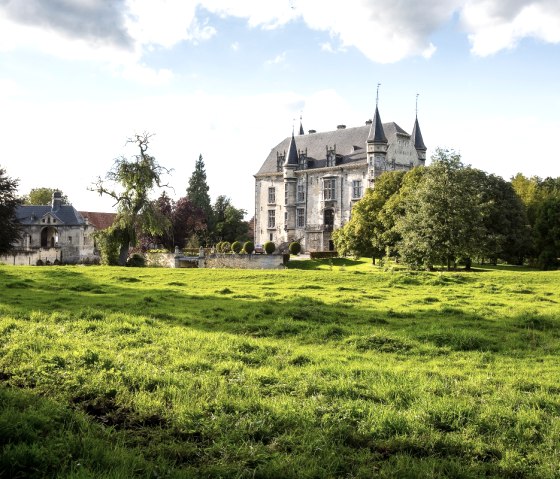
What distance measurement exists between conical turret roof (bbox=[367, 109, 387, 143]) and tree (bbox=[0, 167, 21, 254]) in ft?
124

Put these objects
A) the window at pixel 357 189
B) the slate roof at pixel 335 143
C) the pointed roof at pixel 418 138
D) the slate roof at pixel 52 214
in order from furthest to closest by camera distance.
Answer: the pointed roof at pixel 418 138
the slate roof at pixel 52 214
the slate roof at pixel 335 143
the window at pixel 357 189

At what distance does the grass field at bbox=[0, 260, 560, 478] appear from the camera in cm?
550

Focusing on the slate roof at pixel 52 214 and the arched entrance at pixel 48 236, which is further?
the arched entrance at pixel 48 236

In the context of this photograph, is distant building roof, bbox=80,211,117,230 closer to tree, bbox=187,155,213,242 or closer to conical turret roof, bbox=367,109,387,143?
tree, bbox=187,155,213,242

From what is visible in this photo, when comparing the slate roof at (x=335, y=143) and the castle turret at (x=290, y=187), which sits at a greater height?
the slate roof at (x=335, y=143)

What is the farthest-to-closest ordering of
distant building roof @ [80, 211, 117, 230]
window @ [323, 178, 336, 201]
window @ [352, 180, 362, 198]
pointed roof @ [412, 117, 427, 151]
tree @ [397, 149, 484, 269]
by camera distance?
distant building roof @ [80, 211, 117, 230] → window @ [323, 178, 336, 201] → pointed roof @ [412, 117, 427, 151] → window @ [352, 180, 362, 198] → tree @ [397, 149, 484, 269]

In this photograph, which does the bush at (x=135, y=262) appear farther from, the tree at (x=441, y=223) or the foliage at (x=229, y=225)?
the foliage at (x=229, y=225)

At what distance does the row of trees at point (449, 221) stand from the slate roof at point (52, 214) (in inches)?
1313

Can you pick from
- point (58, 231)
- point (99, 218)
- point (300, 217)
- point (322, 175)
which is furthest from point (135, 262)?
point (99, 218)

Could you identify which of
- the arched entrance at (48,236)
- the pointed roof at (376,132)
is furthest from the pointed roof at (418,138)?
the arched entrance at (48,236)

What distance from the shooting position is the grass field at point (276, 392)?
18.0 ft

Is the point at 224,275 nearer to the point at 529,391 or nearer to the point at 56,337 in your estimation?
the point at 56,337

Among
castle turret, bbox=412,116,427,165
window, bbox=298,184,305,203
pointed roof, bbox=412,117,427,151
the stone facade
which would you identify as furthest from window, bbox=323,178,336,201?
the stone facade

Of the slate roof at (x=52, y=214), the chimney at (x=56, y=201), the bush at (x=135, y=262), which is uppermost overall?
the chimney at (x=56, y=201)
